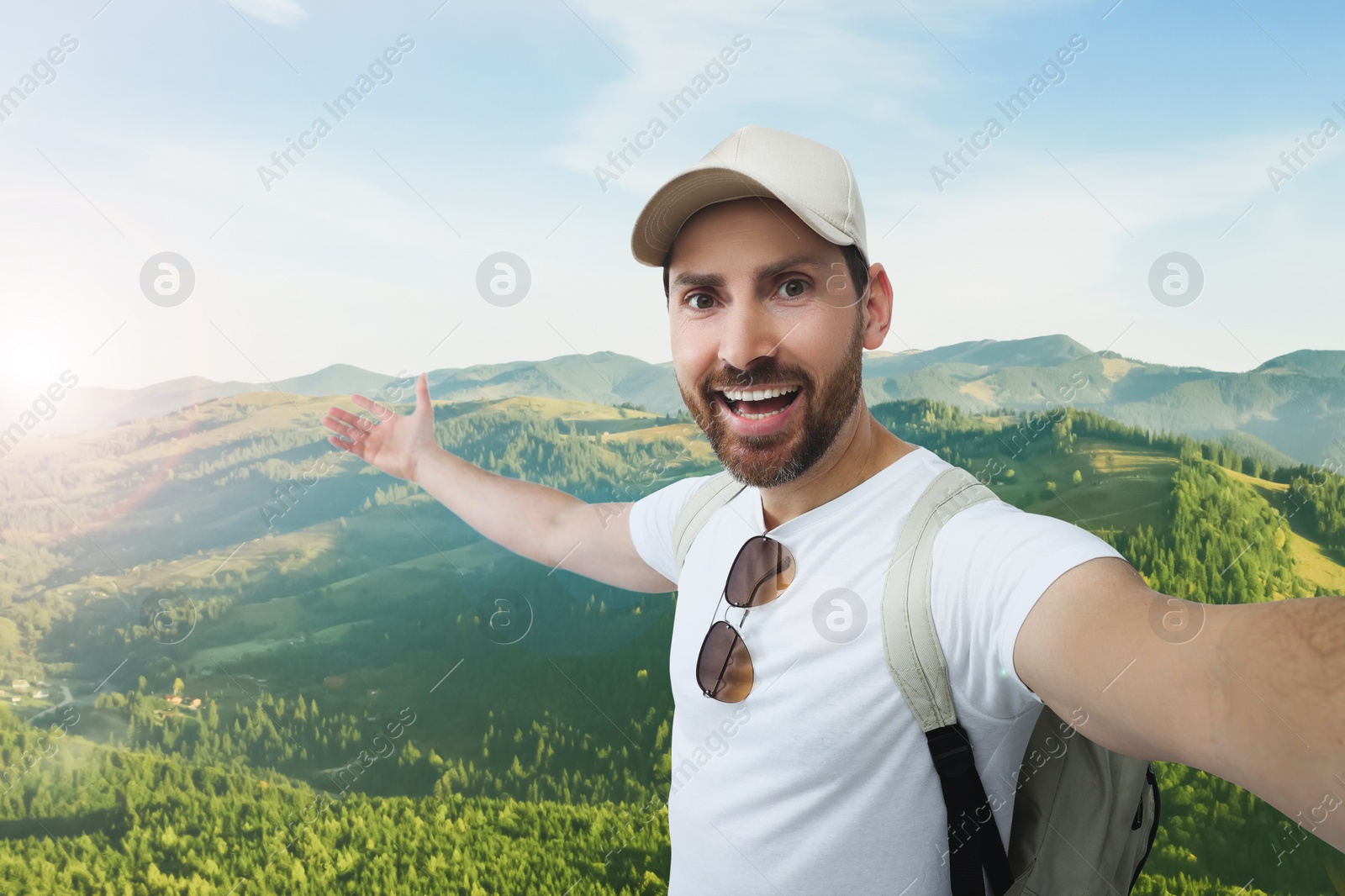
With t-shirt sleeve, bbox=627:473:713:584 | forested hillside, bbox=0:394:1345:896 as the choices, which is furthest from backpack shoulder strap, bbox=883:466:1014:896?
forested hillside, bbox=0:394:1345:896

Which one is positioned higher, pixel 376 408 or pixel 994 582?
pixel 994 582

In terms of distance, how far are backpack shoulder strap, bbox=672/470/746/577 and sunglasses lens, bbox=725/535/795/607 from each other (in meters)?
0.22

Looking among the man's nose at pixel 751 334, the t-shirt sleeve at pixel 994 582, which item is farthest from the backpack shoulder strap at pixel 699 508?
the t-shirt sleeve at pixel 994 582

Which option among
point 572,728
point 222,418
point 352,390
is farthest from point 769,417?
point 222,418

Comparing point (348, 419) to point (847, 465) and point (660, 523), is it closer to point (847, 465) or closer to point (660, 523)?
point (660, 523)

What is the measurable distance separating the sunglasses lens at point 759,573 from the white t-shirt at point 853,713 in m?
0.02

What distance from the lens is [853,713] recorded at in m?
1.20

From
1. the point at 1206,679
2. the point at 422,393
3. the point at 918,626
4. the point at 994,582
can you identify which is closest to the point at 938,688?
the point at 918,626

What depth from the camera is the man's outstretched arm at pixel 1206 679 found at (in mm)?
635

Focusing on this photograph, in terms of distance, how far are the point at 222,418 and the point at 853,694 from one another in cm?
413

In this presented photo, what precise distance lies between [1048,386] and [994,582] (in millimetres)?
3308

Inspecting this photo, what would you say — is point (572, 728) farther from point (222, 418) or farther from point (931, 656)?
point (931, 656)

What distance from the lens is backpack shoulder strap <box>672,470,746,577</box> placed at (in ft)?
5.55

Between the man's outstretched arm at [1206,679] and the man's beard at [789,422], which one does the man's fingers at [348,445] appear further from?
the man's outstretched arm at [1206,679]
